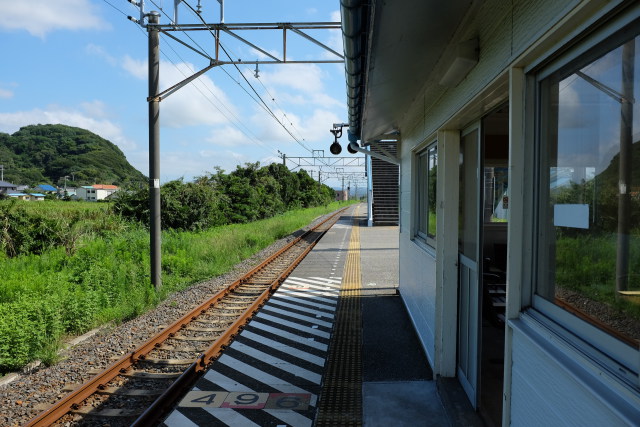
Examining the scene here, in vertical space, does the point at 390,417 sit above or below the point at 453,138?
below

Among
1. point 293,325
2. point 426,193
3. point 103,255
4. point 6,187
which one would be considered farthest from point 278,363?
point 6,187

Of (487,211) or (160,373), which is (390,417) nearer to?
Answer: (160,373)

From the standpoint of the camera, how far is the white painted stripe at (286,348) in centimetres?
541

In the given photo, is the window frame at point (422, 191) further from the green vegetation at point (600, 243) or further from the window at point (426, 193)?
the green vegetation at point (600, 243)

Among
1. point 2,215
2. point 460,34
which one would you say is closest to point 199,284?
point 2,215

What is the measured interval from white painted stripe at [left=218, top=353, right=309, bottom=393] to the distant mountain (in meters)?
98.8

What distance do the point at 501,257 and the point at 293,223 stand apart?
66.2 feet

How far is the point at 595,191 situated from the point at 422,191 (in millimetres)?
4450

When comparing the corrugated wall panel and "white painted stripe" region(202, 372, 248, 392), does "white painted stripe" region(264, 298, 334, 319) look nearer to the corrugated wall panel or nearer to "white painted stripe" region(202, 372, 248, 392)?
"white painted stripe" region(202, 372, 248, 392)

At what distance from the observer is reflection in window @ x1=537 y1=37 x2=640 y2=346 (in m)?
1.48

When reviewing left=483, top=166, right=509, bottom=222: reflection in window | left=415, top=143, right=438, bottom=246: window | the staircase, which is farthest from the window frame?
the staircase

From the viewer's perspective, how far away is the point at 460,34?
3.19 metres

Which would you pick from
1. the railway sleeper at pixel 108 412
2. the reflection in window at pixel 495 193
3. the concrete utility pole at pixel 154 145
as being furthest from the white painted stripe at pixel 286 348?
the concrete utility pole at pixel 154 145

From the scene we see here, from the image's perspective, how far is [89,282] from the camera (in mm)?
8164
